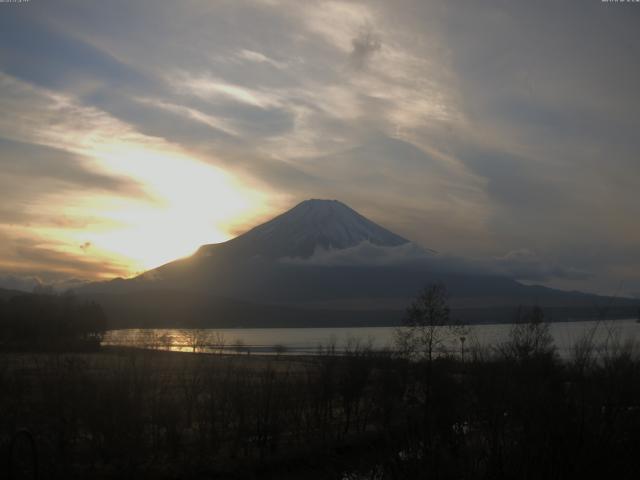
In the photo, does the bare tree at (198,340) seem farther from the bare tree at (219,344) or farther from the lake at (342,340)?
the bare tree at (219,344)

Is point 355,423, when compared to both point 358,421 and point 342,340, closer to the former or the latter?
point 358,421

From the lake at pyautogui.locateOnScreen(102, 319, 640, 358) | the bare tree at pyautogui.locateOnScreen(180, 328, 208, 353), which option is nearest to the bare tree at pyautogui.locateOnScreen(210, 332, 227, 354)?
the lake at pyautogui.locateOnScreen(102, 319, 640, 358)

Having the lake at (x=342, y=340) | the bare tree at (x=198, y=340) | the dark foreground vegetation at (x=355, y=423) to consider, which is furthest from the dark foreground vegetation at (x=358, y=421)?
the bare tree at (x=198, y=340)

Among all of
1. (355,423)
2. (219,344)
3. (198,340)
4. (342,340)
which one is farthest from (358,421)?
(342,340)

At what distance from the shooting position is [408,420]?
287 inches

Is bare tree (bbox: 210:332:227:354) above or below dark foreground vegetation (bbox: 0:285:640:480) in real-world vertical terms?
below

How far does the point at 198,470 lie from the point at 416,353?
18.3 meters

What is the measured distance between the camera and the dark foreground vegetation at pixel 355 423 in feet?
22.4

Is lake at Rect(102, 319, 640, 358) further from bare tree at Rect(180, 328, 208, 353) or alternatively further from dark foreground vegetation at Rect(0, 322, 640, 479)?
dark foreground vegetation at Rect(0, 322, 640, 479)

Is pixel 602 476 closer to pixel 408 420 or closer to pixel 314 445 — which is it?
pixel 408 420

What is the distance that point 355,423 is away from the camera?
91.8ft

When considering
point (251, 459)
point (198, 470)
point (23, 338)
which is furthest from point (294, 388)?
point (23, 338)

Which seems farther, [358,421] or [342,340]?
[342,340]

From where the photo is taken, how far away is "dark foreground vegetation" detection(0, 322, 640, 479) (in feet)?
22.4
